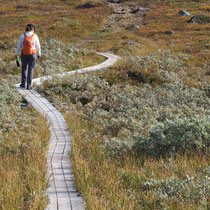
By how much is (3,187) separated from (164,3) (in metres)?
74.4

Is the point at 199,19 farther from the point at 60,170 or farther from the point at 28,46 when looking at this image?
the point at 60,170

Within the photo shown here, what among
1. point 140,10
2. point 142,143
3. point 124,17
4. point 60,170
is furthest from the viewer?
point 140,10

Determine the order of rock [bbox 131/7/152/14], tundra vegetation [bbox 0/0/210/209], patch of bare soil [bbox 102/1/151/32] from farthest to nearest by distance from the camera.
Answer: rock [bbox 131/7/152/14]
patch of bare soil [bbox 102/1/151/32]
tundra vegetation [bbox 0/0/210/209]

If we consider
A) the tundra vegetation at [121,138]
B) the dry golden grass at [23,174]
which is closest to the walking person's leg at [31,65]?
the tundra vegetation at [121,138]

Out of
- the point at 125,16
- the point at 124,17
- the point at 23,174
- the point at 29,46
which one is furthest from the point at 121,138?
the point at 125,16

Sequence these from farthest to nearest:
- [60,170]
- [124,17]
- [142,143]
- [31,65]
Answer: [124,17]
[31,65]
[142,143]
[60,170]

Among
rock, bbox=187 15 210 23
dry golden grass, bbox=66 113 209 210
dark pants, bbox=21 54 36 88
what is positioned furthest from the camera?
rock, bbox=187 15 210 23

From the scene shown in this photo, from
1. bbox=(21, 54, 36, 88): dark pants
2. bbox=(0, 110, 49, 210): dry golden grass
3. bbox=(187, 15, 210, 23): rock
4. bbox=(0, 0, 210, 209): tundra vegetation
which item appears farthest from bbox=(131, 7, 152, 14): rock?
bbox=(0, 110, 49, 210): dry golden grass

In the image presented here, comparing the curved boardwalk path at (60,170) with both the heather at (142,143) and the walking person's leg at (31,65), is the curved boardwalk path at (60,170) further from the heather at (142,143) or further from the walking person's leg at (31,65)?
the walking person's leg at (31,65)

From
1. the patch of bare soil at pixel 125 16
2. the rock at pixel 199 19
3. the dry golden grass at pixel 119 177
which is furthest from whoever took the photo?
the patch of bare soil at pixel 125 16

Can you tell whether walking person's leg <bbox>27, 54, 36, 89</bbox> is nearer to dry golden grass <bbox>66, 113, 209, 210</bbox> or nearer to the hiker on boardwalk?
the hiker on boardwalk

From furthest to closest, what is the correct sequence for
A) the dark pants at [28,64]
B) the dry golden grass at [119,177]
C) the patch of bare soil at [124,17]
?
1. the patch of bare soil at [124,17]
2. the dark pants at [28,64]
3. the dry golden grass at [119,177]

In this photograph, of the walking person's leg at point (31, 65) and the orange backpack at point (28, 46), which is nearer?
the orange backpack at point (28, 46)

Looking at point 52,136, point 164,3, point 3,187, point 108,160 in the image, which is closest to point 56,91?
point 52,136
